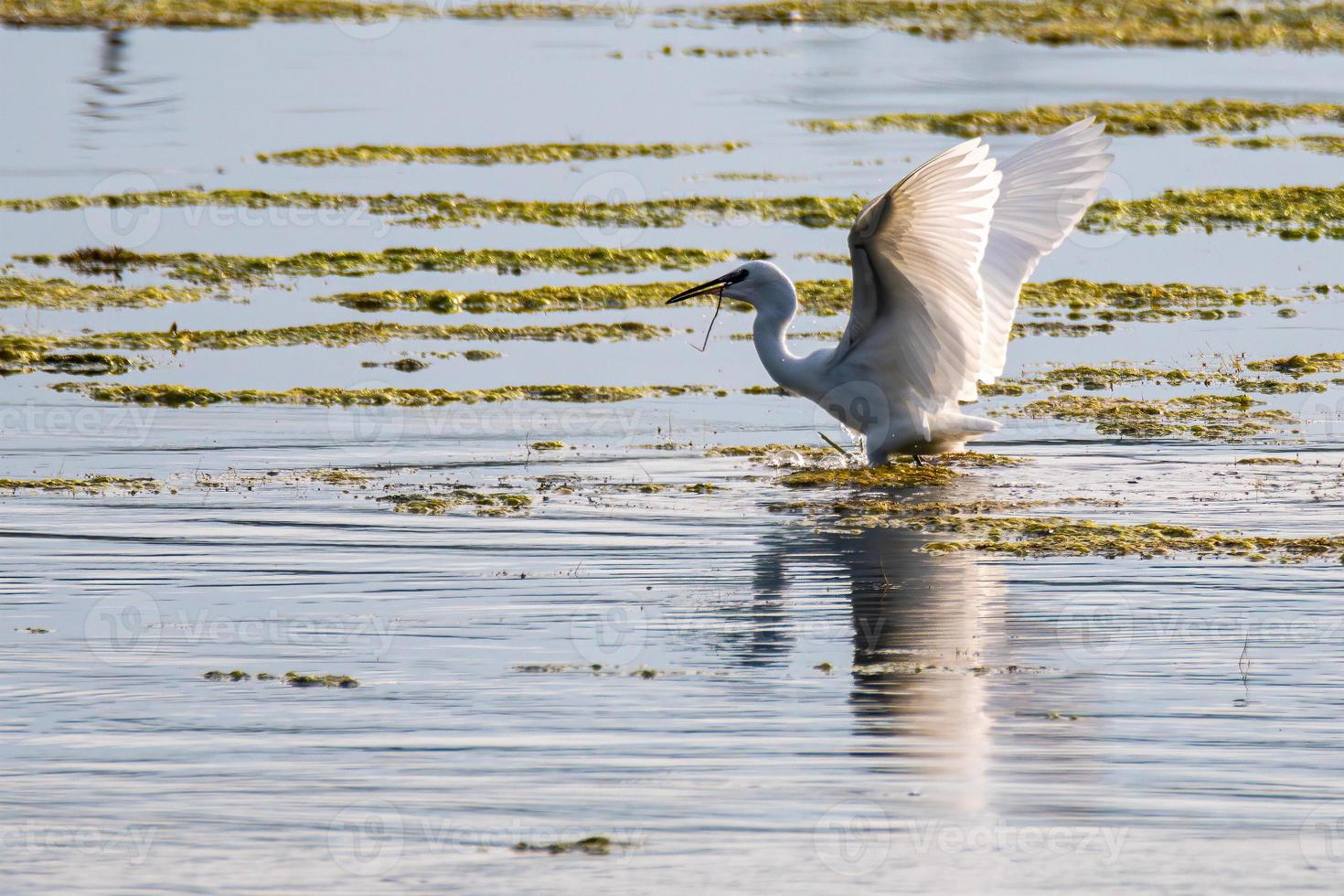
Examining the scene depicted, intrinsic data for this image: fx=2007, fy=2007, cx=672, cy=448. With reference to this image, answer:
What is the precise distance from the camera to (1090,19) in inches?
1510

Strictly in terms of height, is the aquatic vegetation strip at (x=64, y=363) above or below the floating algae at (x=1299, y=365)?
below

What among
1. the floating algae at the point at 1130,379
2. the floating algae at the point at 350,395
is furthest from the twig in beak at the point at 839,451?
the floating algae at the point at 350,395

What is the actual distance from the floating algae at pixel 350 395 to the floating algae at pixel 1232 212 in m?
7.58

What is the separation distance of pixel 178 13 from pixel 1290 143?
66.3 ft

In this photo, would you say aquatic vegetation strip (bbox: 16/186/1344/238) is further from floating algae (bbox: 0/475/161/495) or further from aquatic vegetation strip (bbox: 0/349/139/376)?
floating algae (bbox: 0/475/161/495)

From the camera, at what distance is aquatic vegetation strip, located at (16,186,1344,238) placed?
757 inches

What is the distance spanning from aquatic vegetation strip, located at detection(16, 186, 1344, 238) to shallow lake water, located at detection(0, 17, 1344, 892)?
2641 mm

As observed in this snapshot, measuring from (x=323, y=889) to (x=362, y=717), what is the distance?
1.38m

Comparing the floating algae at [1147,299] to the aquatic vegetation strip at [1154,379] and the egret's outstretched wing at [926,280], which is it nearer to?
the aquatic vegetation strip at [1154,379]

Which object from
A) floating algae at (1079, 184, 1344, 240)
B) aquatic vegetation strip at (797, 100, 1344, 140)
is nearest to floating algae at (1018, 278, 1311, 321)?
floating algae at (1079, 184, 1344, 240)

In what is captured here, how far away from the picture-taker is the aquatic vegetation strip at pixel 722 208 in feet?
63.1

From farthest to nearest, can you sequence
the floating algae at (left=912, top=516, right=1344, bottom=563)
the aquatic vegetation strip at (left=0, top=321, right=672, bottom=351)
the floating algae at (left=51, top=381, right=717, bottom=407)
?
the aquatic vegetation strip at (left=0, top=321, right=672, bottom=351)
the floating algae at (left=51, top=381, right=717, bottom=407)
the floating algae at (left=912, top=516, right=1344, bottom=563)

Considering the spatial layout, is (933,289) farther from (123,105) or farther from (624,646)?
(123,105)

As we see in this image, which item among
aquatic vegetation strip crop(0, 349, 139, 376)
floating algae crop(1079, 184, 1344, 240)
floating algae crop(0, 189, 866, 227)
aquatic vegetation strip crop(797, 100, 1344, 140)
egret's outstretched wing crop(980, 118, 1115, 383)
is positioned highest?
egret's outstretched wing crop(980, 118, 1115, 383)
